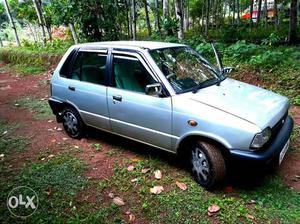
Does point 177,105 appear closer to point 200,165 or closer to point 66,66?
point 200,165

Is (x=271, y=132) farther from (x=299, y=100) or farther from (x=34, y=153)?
(x=34, y=153)

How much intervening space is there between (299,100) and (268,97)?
2.54 m

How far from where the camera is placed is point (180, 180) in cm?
372

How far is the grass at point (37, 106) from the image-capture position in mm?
6530

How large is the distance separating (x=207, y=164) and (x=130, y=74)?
1621mm

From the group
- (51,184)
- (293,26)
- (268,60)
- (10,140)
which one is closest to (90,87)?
(51,184)

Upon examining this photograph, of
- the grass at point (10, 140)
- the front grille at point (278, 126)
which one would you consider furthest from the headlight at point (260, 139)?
the grass at point (10, 140)

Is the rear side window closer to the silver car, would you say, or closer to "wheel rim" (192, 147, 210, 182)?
the silver car

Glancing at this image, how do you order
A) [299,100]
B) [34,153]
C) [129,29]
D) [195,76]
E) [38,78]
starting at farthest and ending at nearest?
[129,29]
[38,78]
[299,100]
[34,153]
[195,76]

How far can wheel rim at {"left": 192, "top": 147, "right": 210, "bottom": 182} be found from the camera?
11.1ft

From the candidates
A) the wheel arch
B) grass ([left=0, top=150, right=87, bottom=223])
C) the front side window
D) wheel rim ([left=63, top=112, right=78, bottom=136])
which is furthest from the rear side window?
the wheel arch

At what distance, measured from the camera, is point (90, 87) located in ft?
14.6

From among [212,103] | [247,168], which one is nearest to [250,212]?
[247,168]

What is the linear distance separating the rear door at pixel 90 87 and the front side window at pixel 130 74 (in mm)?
226
